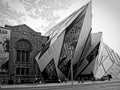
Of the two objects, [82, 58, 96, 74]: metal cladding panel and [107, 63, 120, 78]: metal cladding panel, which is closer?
[82, 58, 96, 74]: metal cladding panel

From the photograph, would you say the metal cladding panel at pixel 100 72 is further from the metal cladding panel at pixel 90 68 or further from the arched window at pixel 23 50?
the arched window at pixel 23 50

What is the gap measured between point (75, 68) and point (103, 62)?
17.1m

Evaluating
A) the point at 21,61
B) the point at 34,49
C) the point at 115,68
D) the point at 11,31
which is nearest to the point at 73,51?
the point at 34,49

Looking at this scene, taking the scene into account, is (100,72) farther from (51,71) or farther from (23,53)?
(23,53)

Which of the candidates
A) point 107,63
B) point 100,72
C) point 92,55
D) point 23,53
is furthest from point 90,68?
point 23,53

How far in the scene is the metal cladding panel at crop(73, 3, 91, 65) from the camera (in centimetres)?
5706

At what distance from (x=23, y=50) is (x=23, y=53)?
0.97 meters

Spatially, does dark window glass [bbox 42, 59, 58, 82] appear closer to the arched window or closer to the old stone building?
the old stone building

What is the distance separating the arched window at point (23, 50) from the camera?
5219 cm

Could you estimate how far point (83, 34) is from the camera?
58.2 metres

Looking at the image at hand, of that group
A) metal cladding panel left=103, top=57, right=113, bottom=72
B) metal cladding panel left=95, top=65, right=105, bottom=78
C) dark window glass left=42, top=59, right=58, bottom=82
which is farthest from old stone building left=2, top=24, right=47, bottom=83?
metal cladding panel left=103, top=57, right=113, bottom=72

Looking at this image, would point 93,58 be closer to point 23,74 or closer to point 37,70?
point 37,70

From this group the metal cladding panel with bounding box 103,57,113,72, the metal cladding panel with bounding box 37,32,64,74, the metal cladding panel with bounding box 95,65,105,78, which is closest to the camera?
the metal cladding panel with bounding box 37,32,64,74

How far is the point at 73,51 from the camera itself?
5434 cm
